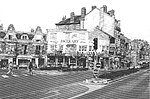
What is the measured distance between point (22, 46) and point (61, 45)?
4.17 metres

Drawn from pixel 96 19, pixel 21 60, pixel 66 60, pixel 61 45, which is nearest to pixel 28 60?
pixel 21 60

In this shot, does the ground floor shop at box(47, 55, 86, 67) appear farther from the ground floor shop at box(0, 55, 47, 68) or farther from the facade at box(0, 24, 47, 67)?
the facade at box(0, 24, 47, 67)

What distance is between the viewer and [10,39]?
79.5 ft

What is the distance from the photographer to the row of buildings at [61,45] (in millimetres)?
24316

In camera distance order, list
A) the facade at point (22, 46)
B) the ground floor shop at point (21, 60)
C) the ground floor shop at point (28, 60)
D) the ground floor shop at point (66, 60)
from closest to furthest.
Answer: the ground floor shop at point (21, 60) < the facade at point (22, 46) < the ground floor shop at point (28, 60) < the ground floor shop at point (66, 60)

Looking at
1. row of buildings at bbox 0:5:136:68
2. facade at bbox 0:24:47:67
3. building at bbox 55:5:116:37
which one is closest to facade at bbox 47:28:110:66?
row of buildings at bbox 0:5:136:68

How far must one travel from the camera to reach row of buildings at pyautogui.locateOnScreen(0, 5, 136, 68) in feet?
79.8

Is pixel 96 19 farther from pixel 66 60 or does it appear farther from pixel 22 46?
pixel 22 46

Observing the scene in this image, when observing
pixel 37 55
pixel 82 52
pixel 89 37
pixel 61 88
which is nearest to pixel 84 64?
pixel 82 52

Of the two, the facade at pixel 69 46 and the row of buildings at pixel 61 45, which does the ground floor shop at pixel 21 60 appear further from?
the facade at pixel 69 46

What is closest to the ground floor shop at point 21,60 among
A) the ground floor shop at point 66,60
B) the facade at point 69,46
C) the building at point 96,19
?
the ground floor shop at point 66,60

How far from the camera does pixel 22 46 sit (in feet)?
81.7

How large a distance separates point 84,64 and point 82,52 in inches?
51.7

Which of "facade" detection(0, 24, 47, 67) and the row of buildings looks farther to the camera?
the row of buildings
